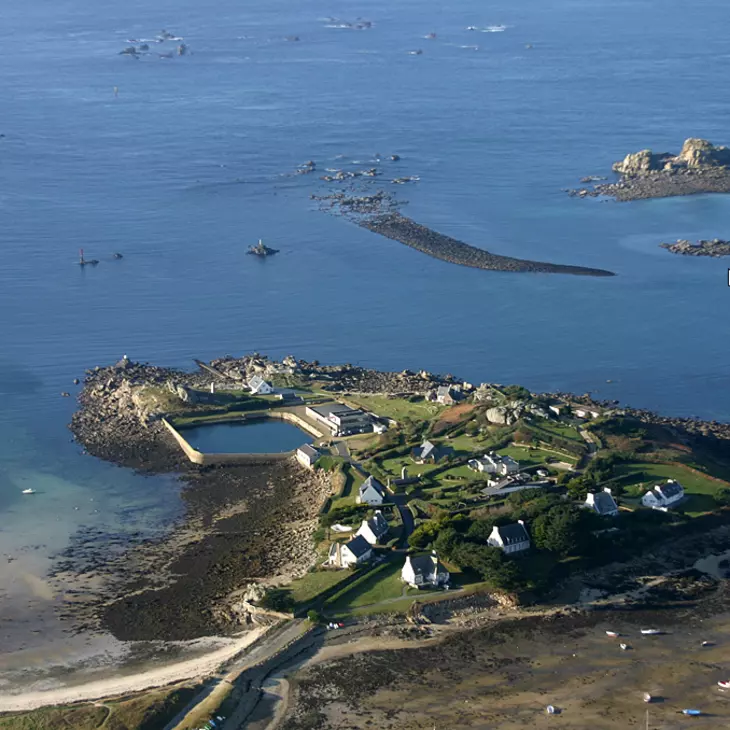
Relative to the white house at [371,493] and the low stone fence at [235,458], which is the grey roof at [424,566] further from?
the low stone fence at [235,458]

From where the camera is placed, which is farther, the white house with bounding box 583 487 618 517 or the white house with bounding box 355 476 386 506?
the white house with bounding box 355 476 386 506

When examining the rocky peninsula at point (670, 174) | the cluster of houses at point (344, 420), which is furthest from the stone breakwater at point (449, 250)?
the cluster of houses at point (344, 420)

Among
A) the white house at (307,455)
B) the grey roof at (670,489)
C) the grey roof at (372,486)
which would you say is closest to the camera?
the grey roof at (670,489)

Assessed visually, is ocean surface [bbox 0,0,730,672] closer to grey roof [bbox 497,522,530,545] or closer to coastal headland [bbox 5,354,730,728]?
coastal headland [bbox 5,354,730,728]

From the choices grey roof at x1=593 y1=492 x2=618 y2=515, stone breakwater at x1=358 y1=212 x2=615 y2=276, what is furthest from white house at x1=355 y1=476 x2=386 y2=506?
stone breakwater at x1=358 y1=212 x2=615 y2=276

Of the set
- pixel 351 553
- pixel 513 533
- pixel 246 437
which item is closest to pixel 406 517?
pixel 351 553

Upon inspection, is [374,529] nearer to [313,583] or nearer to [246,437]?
[313,583]
